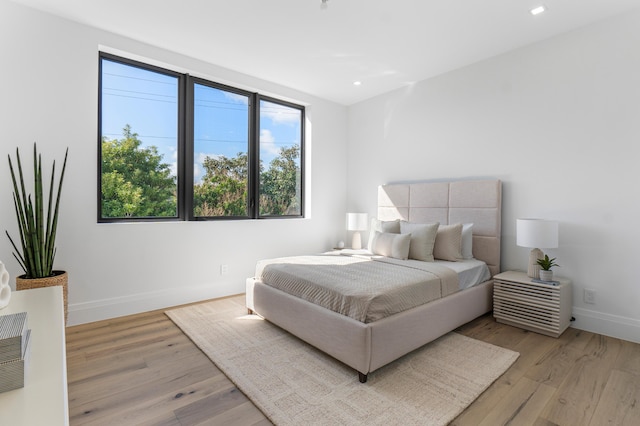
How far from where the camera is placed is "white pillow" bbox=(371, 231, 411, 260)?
3336mm

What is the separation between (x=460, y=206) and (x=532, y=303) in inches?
48.0

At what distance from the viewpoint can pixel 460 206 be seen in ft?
11.8

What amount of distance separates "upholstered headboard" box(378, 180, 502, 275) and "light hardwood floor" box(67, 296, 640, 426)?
98cm

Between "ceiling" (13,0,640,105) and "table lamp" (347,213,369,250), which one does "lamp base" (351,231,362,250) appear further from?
"ceiling" (13,0,640,105)

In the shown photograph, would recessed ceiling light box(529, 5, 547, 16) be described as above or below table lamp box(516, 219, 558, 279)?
above

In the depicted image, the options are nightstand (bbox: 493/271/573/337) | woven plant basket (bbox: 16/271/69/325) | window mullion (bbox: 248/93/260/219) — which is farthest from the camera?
window mullion (bbox: 248/93/260/219)

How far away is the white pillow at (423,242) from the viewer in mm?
3291

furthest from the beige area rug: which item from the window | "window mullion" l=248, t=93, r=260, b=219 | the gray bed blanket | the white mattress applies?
"window mullion" l=248, t=93, r=260, b=219

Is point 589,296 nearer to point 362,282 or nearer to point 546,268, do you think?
point 546,268

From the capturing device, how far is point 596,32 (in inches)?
110

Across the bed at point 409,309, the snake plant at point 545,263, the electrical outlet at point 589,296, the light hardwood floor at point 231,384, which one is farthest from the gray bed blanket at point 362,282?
the electrical outlet at point 589,296

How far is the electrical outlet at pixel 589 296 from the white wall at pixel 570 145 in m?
0.03

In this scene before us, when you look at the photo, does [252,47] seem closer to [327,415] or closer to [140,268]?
[140,268]

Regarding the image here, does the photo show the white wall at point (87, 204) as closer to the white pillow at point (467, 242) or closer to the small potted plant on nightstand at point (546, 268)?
the white pillow at point (467, 242)
